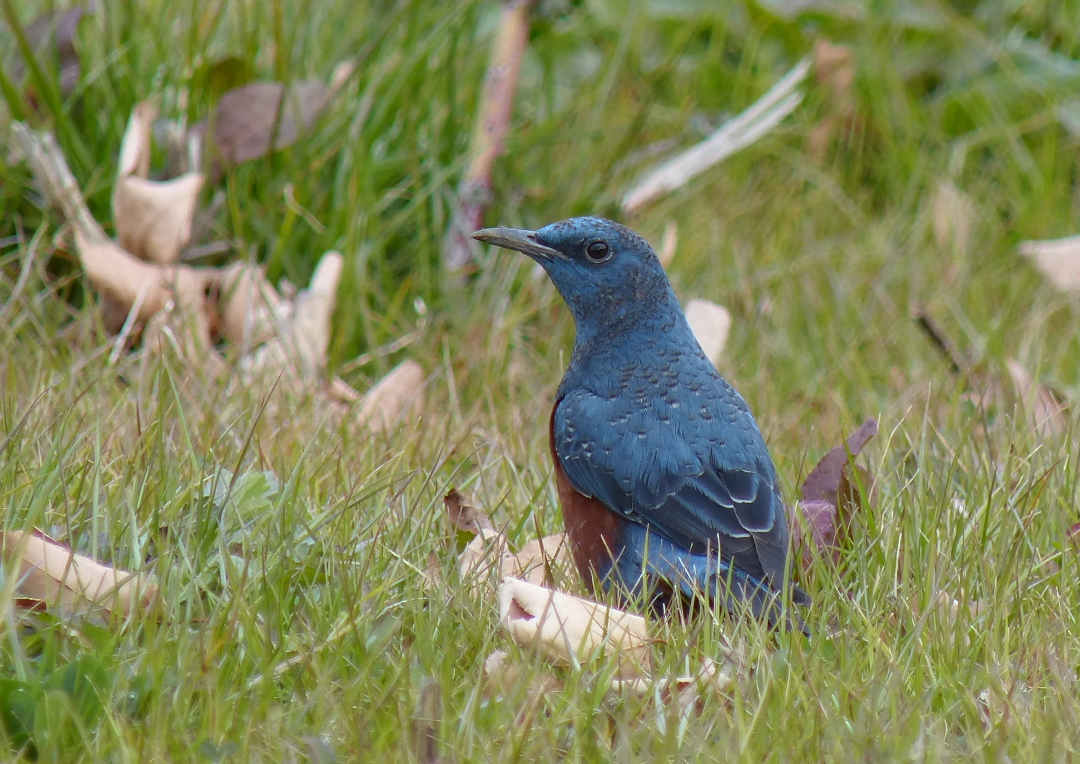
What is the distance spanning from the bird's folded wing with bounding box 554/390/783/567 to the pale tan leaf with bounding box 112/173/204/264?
1.77m

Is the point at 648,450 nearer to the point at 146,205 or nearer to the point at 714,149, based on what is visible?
the point at 146,205

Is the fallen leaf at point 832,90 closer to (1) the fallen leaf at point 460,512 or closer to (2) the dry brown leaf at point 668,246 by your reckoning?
(2) the dry brown leaf at point 668,246

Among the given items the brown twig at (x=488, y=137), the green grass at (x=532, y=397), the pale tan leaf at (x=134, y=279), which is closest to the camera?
the green grass at (x=532, y=397)

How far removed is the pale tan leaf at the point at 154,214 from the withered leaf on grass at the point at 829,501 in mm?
2282

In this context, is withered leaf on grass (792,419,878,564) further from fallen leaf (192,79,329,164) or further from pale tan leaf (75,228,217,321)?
fallen leaf (192,79,329,164)

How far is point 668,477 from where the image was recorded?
3.25m

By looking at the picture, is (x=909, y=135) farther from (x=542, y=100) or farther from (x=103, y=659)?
(x=103, y=659)

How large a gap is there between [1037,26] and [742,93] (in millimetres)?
1473

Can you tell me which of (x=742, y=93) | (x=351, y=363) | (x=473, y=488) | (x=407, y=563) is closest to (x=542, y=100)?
(x=742, y=93)

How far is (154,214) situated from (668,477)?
2.13 meters

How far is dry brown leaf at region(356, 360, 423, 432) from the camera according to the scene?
4.09 meters

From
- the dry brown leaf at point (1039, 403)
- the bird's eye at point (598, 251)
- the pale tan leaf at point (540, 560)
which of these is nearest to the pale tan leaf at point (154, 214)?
the bird's eye at point (598, 251)

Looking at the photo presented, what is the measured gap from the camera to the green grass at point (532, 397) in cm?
239

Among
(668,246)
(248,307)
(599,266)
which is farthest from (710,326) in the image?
(248,307)
